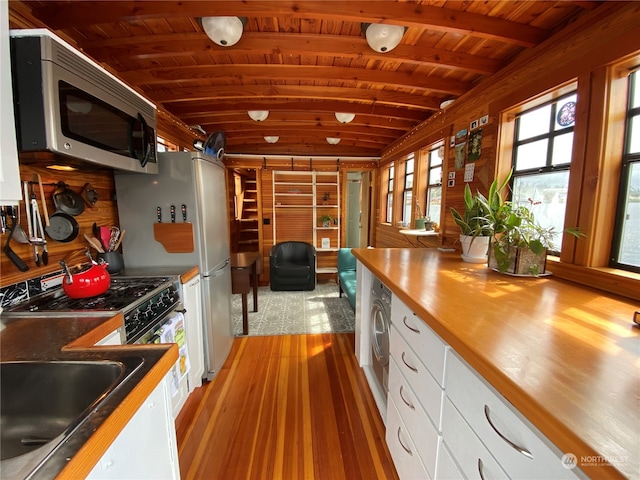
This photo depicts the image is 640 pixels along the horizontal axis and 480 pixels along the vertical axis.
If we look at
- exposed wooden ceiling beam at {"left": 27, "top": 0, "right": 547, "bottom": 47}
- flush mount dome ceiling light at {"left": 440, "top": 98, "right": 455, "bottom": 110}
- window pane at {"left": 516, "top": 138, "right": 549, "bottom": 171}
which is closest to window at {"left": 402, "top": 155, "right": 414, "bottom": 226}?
flush mount dome ceiling light at {"left": 440, "top": 98, "right": 455, "bottom": 110}

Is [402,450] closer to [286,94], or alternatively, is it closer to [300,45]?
[300,45]

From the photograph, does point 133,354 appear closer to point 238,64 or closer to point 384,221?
point 238,64

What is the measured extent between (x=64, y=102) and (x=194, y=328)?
4.91 feet

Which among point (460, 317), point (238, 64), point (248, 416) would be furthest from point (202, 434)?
point (238, 64)

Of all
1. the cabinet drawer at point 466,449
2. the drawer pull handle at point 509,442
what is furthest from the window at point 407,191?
the drawer pull handle at point 509,442

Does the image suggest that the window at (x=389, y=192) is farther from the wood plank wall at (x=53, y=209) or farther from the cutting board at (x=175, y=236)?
the wood plank wall at (x=53, y=209)

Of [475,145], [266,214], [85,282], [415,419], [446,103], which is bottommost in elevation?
[415,419]

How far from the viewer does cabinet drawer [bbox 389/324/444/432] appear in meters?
0.92

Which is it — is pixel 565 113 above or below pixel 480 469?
above

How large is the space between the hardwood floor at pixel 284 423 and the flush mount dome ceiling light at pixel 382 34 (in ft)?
7.81

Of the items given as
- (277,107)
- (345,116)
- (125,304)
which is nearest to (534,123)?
(345,116)

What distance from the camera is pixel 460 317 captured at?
0.88 metres

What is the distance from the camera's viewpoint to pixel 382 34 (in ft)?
4.67

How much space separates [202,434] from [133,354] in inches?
44.7
